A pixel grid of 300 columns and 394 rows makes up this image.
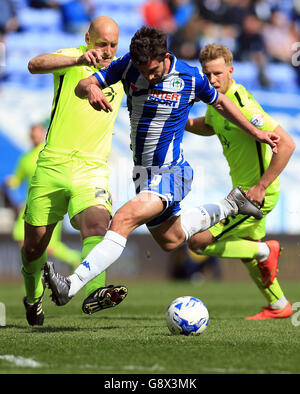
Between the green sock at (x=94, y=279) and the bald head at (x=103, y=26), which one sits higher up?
the bald head at (x=103, y=26)

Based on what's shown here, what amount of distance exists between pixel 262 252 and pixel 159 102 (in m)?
2.32

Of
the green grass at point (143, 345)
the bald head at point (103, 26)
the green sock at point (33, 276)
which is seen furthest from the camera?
the green sock at point (33, 276)

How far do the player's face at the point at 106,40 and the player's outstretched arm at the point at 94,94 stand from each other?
2.24 feet

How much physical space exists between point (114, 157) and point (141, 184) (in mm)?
11741

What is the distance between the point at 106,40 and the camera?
238 inches

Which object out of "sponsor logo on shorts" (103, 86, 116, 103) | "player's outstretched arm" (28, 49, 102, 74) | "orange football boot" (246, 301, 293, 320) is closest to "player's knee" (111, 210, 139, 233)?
"player's outstretched arm" (28, 49, 102, 74)

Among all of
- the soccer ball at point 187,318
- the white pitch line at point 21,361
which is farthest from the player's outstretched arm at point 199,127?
the white pitch line at point 21,361

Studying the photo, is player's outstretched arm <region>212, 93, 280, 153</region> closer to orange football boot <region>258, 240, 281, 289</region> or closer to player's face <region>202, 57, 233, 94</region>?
player's face <region>202, 57, 233, 94</region>

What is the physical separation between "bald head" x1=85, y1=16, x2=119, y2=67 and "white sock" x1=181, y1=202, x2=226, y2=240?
1440 mm

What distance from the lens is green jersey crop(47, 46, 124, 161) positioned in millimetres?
6152

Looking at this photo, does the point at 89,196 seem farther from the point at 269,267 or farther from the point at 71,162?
the point at 269,267

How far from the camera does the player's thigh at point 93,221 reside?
226 inches

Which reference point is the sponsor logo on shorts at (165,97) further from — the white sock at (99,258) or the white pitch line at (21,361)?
the white pitch line at (21,361)
